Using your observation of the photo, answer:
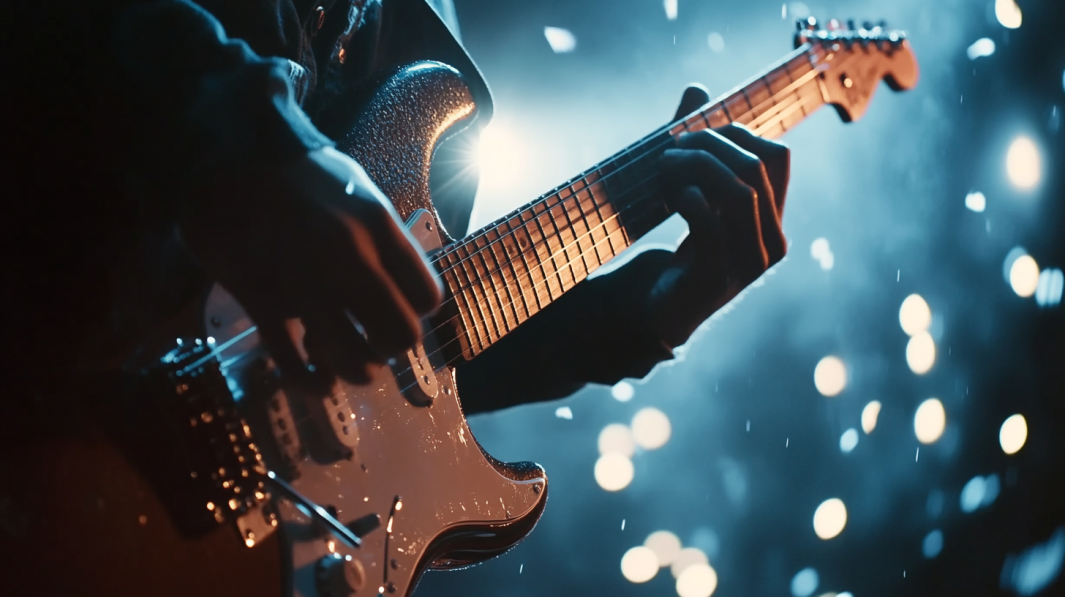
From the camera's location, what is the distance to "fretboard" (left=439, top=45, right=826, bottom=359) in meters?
0.68

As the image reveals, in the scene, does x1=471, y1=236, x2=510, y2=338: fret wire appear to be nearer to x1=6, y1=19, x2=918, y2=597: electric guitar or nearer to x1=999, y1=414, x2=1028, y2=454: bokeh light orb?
x1=6, y1=19, x2=918, y2=597: electric guitar

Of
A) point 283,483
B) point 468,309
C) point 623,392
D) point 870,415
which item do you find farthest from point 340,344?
point 870,415

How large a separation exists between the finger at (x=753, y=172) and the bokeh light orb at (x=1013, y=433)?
158 centimetres

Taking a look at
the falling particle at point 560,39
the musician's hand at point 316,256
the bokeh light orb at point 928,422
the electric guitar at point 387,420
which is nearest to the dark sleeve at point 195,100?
the musician's hand at point 316,256

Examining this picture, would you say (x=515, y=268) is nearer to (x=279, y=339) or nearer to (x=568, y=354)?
(x=568, y=354)

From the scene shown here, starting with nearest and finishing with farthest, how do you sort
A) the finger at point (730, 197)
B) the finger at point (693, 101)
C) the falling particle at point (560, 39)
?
the finger at point (730, 197), the finger at point (693, 101), the falling particle at point (560, 39)

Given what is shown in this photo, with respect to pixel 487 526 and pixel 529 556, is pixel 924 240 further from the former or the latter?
pixel 487 526

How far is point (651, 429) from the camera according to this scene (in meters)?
1.76

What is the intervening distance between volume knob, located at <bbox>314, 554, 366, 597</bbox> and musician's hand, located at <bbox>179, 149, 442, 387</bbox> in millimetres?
194

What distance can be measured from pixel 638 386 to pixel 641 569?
487 millimetres

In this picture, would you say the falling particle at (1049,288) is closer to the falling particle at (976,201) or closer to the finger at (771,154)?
the falling particle at (976,201)

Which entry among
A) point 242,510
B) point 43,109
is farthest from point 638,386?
point 43,109

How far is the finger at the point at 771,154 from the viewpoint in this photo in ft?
2.79

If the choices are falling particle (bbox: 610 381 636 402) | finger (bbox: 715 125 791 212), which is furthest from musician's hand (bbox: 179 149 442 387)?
falling particle (bbox: 610 381 636 402)
